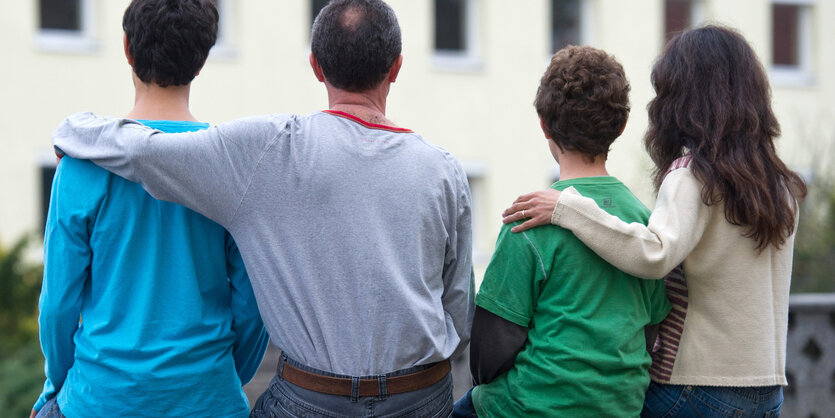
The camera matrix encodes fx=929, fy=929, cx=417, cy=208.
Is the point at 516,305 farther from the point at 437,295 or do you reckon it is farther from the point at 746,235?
the point at 746,235

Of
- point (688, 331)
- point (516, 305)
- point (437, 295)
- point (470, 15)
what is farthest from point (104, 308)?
point (470, 15)

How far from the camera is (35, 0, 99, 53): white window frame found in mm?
11383

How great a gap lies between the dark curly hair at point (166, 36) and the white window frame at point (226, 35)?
9596mm

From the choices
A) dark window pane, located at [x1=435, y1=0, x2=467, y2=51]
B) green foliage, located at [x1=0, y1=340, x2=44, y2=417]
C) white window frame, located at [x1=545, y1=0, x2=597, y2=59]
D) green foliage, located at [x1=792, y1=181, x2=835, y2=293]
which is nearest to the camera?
green foliage, located at [x1=0, y1=340, x2=44, y2=417]

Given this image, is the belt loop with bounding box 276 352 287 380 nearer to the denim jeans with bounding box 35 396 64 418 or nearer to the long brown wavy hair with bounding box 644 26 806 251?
the denim jeans with bounding box 35 396 64 418

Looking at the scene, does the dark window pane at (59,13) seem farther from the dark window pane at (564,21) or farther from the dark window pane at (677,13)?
the dark window pane at (677,13)

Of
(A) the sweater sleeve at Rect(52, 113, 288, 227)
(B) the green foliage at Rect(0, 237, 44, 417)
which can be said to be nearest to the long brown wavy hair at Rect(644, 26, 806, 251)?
(A) the sweater sleeve at Rect(52, 113, 288, 227)

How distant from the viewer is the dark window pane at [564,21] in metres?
13.9

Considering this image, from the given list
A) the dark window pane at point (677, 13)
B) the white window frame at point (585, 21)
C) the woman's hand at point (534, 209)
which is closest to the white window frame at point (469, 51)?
the white window frame at point (585, 21)

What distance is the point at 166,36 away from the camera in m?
2.56

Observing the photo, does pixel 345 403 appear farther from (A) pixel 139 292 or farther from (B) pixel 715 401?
(B) pixel 715 401

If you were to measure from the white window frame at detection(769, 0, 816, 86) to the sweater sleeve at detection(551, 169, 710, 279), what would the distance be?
505 inches

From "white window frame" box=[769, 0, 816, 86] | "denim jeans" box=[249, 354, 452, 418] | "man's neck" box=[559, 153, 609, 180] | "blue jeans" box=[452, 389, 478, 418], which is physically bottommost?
"blue jeans" box=[452, 389, 478, 418]

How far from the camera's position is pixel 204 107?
11.9 meters
